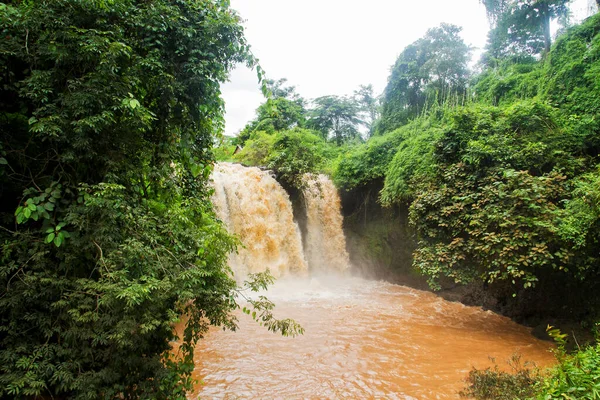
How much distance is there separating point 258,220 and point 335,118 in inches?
635

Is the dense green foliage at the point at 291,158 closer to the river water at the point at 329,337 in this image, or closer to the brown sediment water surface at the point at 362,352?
the river water at the point at 329,337

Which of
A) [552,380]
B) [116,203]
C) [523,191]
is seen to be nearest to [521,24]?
[523,191]

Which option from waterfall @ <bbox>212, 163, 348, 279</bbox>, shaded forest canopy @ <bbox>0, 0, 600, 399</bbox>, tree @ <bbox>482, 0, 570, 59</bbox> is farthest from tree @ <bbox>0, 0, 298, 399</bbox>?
tree @ <bbox>482, 0, 570, 59</bbox>

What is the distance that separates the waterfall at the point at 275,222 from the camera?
10875 millimetres

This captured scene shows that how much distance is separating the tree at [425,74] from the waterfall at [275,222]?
759 centimetres

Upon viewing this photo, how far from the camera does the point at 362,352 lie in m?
5.94

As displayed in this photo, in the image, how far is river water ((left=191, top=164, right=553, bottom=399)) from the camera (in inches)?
189

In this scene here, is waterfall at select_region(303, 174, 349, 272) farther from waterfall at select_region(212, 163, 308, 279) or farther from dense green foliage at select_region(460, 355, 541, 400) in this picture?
dense green foliage at select_region(460, 355, 541, 400)

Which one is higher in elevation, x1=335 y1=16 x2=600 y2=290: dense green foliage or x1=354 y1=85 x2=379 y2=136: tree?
x1=354 y1=85 x2=379 y2=136: tree

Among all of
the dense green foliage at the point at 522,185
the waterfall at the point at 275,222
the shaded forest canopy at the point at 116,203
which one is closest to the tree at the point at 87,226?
the shaded forest canopy at the point at 116,203

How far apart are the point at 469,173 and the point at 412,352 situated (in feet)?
13.7

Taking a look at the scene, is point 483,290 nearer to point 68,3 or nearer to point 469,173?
point 469,173

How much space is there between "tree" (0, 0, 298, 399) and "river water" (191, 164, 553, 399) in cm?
220

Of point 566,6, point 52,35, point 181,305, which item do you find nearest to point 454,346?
point 181,305
